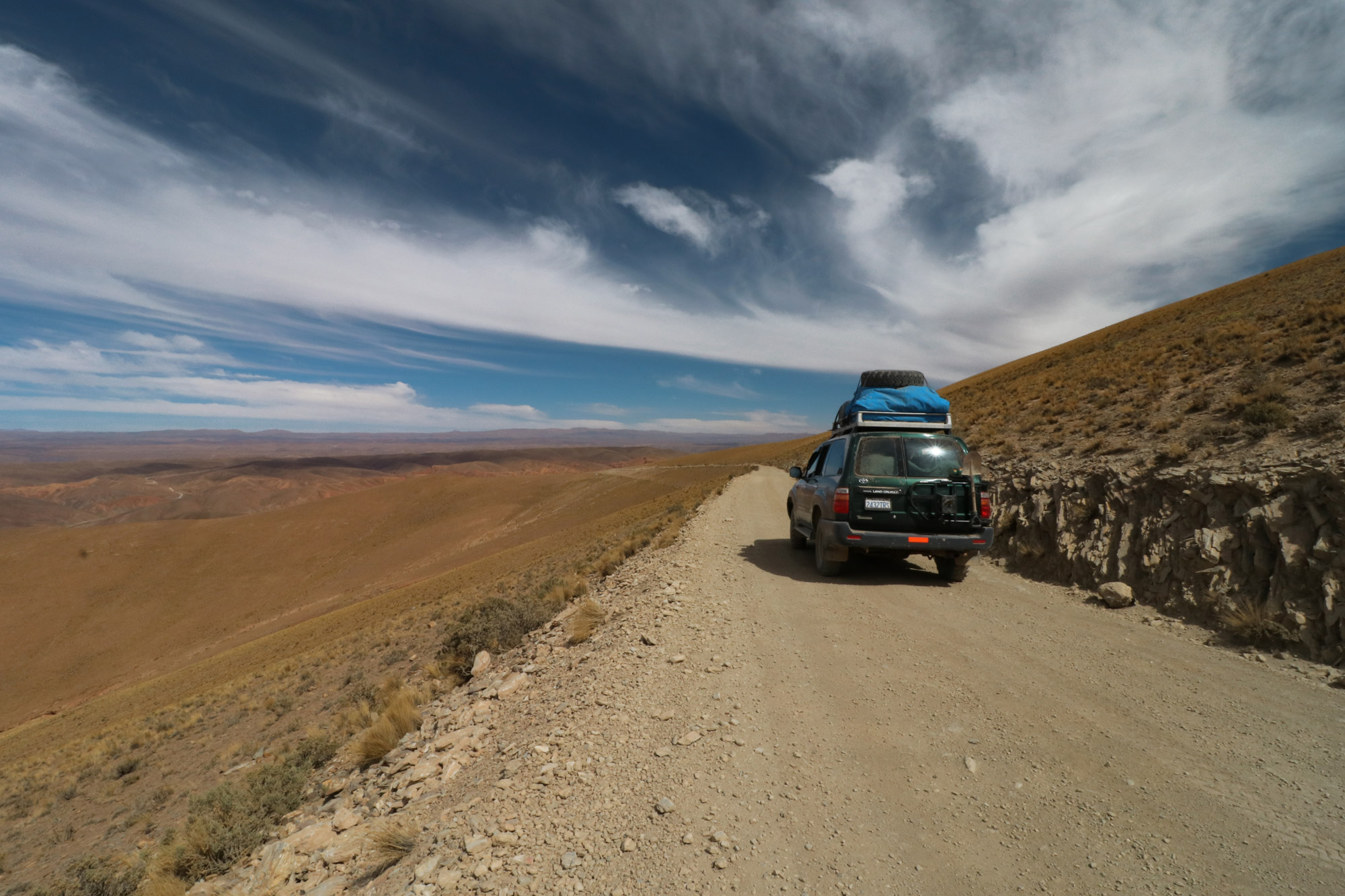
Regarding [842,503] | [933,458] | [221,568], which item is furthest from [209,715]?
[221,568]

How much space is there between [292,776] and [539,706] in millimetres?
3463

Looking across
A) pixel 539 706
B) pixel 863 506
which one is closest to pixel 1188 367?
pixel 863 506

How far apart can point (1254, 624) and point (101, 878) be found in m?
12.0

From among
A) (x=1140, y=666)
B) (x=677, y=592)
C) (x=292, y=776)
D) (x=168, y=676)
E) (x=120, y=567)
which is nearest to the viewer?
(x=1140, y=666)

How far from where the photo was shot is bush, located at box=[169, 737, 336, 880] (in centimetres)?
485

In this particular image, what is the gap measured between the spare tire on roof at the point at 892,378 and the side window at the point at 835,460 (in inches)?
161

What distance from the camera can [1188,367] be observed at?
13.5 m

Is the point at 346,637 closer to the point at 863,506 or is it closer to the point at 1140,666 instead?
the point at 863,506

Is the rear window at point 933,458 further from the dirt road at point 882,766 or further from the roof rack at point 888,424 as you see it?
the dirt road at point 882,766

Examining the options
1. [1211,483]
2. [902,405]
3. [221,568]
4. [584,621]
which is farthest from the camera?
[221,568]

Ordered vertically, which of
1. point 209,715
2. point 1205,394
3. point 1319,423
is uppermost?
point 1205,394

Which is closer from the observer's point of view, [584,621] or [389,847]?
[389,847]

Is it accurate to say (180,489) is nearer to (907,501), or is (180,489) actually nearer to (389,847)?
(389,847)

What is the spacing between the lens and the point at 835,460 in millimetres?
9055
